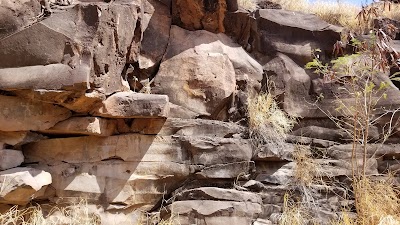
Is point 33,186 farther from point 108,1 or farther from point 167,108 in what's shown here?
point 108,1

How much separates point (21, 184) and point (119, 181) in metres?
1.04

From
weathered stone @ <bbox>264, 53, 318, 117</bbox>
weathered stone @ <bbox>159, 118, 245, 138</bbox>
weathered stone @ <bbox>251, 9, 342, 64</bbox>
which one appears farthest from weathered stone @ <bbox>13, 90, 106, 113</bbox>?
weathered stone @ <bbox>251, 9, 342, 64</bbox>

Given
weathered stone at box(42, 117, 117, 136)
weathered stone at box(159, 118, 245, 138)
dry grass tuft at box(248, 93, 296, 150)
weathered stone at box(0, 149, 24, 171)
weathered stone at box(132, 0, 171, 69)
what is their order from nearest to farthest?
weathered stone at box(0, 149, 24, 171), weathered stone at box(42, 117, 117, 136), weathered stone at box(159, 118, 245, 138), dry grass tuft at box(248, 93, 296, 150), weathered stone at box(132, 0, 171, 69)

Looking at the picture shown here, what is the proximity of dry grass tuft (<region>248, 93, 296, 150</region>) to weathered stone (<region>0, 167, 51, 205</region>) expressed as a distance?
2.56 m

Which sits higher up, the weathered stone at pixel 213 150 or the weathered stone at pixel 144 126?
the weathered stone at pixel 144 126

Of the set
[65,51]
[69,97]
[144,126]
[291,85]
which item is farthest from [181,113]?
[291,85]

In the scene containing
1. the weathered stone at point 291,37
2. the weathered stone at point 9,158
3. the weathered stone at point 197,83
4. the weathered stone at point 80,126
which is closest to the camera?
the weathered stone at point 9,158

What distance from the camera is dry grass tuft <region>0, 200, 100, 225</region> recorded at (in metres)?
4.34

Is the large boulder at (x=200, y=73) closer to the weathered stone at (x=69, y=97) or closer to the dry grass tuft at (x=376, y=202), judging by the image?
the weathered stone at (x=69, y=97)

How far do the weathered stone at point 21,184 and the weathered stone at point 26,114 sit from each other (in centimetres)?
47

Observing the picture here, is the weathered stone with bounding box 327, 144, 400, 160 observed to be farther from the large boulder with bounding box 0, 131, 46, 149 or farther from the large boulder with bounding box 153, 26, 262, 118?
the large boulder with bounding box 0, 131, 46, 149

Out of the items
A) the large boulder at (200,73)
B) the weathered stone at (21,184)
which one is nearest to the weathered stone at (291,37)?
the large boulder at (200,73)

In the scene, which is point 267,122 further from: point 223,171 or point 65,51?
point 65,51

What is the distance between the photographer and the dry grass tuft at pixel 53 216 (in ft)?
14.2
